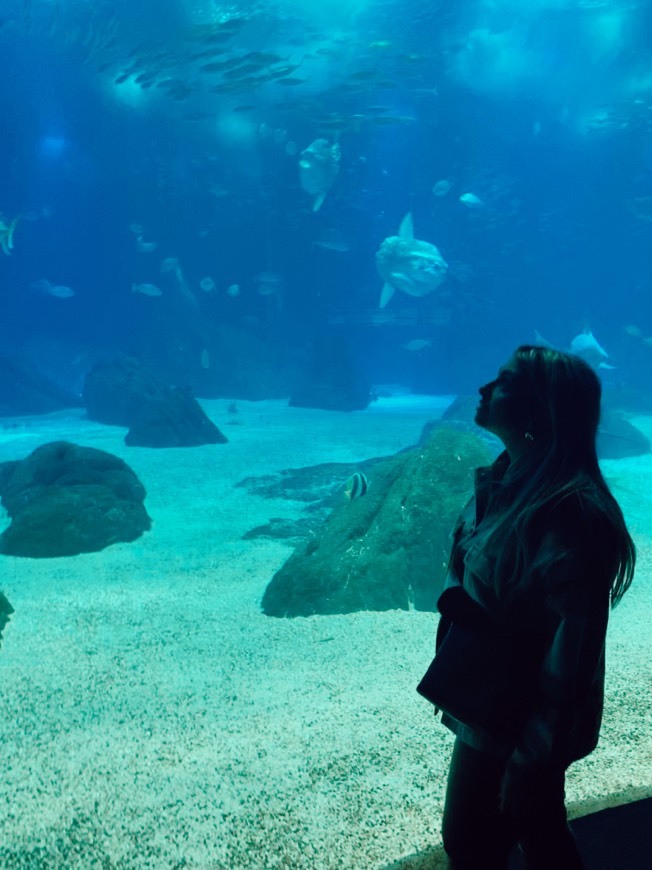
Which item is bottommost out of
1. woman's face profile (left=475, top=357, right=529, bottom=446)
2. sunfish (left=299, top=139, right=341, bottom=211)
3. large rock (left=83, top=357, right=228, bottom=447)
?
large rock (left=83, top=357, right=228, bottom=447)

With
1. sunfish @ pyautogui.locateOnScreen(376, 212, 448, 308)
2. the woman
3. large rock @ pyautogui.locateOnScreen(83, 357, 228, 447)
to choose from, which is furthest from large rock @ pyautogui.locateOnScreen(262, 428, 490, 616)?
sunfish @ pyautogui.locateOnScreen(376, 212, 448, 308)

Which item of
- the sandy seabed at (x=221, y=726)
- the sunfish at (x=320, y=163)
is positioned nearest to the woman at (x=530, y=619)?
the sandy seabed at (x=221, y=726)

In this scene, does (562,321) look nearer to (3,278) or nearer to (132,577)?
(3,278)

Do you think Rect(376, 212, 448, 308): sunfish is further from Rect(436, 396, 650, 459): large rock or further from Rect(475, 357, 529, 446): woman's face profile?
Rect(475, 357, 529, 446): woman's face profile

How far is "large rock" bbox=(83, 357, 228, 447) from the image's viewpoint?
46.3ft

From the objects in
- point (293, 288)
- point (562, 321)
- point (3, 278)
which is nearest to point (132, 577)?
point (293, 288)

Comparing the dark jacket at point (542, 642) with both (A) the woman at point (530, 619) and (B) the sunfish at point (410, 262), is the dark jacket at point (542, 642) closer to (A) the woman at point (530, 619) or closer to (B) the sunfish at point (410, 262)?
(A) the woman at point (530, 619)

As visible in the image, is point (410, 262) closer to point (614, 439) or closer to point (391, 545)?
point (614, 439)

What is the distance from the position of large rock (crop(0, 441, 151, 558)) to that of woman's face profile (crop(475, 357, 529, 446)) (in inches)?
246

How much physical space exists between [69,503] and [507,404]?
6676 mm

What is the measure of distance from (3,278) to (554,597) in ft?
127

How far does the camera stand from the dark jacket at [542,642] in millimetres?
1398

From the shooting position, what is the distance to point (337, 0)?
16.9m

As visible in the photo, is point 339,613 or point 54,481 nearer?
point 339,613
